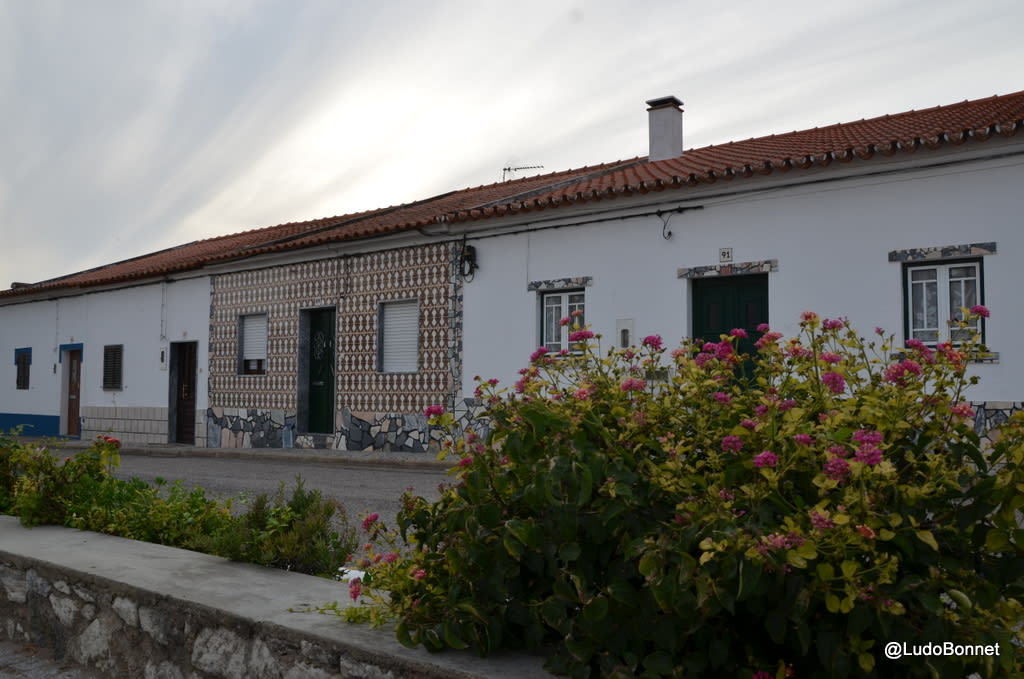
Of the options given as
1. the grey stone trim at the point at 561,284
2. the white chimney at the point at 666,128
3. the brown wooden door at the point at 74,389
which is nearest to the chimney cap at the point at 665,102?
the white chimney at the point at 666,128

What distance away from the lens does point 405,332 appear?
14.9 m

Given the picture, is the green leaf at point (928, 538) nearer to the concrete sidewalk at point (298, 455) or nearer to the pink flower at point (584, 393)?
the pink flower at point (584, 393)

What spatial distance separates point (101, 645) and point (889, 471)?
312 cm

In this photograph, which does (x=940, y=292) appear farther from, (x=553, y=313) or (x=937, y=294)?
(x=553, y=313)

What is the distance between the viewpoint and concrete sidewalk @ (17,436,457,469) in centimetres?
1291

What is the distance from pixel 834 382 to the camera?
6.66ft

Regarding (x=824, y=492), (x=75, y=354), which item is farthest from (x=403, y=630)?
(x=75, y=354)

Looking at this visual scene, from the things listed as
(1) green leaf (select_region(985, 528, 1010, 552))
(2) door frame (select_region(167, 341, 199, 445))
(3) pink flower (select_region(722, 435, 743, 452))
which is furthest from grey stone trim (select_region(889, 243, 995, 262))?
(2) door frame (select_region(167, 341, 199, 445))

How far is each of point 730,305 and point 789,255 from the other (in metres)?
1.02

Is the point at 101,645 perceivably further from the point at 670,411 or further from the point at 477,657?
the point at 670,411

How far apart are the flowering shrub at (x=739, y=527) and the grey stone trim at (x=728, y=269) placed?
28.8 ft

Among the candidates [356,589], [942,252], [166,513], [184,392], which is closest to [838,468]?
[356,589]

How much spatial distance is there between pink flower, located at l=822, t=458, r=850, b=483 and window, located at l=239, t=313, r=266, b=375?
16.4 meters

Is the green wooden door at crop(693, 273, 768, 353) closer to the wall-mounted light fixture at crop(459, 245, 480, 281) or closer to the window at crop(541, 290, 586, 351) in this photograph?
Answer: the window at crop(541, 290, 586, 351)
